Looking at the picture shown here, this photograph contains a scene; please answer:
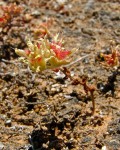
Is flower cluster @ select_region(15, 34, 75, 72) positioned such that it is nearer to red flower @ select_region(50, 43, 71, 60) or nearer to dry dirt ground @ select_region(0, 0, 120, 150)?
red flower @ select_region(50, 43, 71, 60)

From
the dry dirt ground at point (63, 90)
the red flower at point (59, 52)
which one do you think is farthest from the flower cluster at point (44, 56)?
the dry dirt ground at point (63, 90)

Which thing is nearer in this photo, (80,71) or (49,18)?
(80,71)

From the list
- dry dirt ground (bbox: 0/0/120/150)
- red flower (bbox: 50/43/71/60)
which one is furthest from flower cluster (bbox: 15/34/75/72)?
dry dirt ground (bbox: 0/0/120/150)

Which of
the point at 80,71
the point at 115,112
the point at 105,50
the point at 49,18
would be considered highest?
the point at 49,18

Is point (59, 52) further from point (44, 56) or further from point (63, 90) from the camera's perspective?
point (63, 90)

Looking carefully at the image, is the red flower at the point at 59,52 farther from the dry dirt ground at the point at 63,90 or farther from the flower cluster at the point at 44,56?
the dry dirt ground at the point at 63,90

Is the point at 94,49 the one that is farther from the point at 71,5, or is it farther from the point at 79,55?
the point at 71,5

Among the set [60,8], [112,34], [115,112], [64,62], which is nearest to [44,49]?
[64,62]

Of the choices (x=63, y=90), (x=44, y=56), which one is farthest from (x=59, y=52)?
(x=63, y=90)
